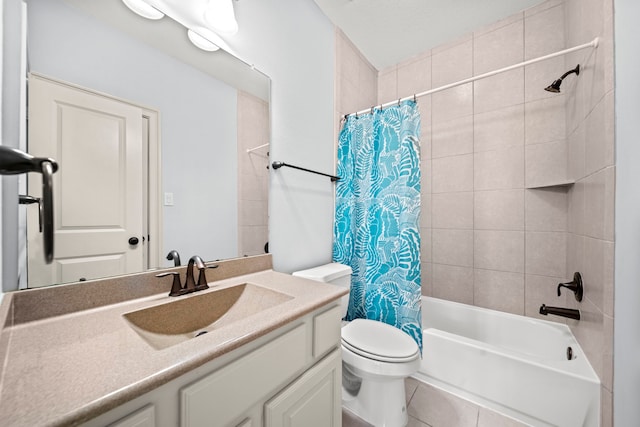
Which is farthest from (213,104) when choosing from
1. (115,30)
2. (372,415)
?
(372,415)

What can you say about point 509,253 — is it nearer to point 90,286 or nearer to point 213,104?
point 213,104

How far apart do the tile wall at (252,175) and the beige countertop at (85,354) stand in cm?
50

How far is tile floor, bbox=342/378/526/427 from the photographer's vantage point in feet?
4.21

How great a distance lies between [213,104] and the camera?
1.11 meters

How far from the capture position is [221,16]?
1082 mm

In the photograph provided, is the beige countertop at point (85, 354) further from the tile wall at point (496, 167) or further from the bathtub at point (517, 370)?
the tile wall at point (496, 167)

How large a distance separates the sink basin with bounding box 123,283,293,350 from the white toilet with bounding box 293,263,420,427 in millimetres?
475

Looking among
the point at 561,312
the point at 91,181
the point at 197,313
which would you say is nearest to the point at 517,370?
the point at 561,312

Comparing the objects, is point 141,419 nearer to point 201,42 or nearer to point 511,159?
point 201,42

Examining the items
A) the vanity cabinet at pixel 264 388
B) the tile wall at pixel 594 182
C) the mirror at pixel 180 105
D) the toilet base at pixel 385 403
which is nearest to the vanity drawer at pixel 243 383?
the vanity cabinet at pixel 264 388

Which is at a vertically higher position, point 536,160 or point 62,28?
point 62,28

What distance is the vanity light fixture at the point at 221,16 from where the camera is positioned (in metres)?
1.06

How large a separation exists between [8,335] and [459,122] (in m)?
2.62

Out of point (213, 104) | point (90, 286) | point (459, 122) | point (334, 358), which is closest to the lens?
point (90, 286)
